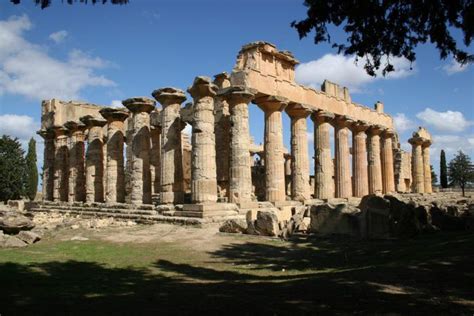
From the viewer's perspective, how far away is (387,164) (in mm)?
32219

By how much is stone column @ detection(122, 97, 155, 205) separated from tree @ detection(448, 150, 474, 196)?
174ft

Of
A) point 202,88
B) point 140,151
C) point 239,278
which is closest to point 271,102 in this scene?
point 202,88

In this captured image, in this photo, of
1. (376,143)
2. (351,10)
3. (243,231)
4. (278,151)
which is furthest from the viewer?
(376,143)

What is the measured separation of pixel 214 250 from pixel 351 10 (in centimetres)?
779

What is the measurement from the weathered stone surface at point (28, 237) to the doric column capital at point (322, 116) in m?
17.0

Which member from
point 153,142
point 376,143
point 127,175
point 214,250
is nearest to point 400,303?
point 214,250

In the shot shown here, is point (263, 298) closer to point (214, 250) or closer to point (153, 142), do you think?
point (214, 250)

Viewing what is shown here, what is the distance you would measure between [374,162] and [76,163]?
20863 mm

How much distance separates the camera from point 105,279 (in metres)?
8.66

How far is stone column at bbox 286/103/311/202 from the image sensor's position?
77.0ft

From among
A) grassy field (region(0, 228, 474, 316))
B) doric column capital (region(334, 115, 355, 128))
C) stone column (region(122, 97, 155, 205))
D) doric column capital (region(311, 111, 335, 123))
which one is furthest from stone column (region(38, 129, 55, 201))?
doric column capital (region(334, 115, 355, 128))

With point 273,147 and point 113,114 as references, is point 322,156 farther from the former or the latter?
point 113,114

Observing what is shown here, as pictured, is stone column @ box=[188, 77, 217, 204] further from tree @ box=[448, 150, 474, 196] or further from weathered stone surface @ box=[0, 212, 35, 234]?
tree @ box=[448, 150, 474, 196]

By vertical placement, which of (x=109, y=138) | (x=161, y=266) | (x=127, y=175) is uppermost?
(x=109, y=138)
